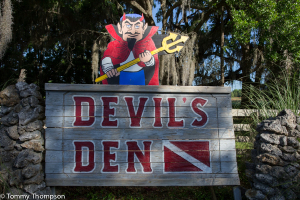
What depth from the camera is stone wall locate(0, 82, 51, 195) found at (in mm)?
2719

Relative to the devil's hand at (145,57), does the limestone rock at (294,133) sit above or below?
below

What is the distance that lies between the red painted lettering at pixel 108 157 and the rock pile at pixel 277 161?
1643 millimetres

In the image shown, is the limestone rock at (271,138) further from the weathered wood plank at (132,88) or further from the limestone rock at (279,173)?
the weathered wood plank at (132,88)

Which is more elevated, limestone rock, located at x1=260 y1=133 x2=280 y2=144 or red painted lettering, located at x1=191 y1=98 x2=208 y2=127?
red painted lettering, located at x1=191 y1=98 x2=208 y2=127

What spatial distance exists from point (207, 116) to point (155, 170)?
3.22ft

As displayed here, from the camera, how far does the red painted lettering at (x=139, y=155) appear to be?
2.94 metres

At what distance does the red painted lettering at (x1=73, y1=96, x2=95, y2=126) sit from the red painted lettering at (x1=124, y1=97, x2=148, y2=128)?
1.50 feet

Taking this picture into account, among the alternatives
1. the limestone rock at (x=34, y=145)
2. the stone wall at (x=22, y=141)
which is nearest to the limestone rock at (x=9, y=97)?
the stone wall at (x=22, y=141)

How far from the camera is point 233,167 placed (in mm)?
2994

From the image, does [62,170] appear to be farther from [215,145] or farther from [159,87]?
[215,145]

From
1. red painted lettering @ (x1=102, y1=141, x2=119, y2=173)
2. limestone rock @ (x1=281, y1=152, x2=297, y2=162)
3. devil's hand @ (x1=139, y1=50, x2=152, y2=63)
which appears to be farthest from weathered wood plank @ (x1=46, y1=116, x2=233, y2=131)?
devil's hand @ (x1=139, y1=50, x2=152, y2=63)

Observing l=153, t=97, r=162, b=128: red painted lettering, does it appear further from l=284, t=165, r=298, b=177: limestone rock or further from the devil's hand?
l=284, t=165, r=298, b=177: limestone rock

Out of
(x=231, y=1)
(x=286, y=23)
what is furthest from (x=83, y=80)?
(x=286, y=23)

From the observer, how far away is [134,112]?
3.03m
